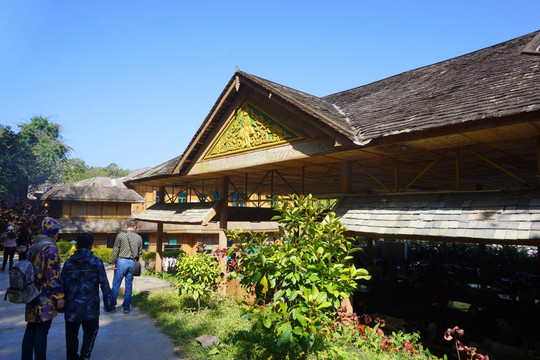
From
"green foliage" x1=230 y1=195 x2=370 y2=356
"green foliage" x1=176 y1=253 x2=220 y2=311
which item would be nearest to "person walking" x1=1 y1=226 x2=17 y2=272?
"green foliage" x1=176 y1=253 x2=220 y2=311

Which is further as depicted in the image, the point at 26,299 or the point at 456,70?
the point at 456,70

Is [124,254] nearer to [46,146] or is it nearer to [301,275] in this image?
[301,275]

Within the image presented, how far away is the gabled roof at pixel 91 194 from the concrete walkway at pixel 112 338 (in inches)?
614

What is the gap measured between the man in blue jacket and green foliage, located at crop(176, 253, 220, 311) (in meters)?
3.52

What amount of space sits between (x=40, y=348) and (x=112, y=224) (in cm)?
2172

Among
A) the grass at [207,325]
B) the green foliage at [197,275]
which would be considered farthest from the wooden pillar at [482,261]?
the green foliage at [197,275]

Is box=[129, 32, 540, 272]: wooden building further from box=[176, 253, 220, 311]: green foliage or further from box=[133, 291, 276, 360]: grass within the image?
box=[133, 291, 276, 360]: grass

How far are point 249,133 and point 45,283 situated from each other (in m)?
5.93

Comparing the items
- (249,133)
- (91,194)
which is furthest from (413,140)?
(91,194)

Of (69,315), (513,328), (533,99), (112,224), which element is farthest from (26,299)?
(112,224)

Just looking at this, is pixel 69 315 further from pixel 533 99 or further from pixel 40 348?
pixel 533 99

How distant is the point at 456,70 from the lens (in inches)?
339

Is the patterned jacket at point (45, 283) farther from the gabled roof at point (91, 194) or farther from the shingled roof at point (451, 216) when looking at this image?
the gabled roof at point (91, 194)

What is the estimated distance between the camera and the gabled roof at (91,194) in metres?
23.0
